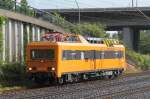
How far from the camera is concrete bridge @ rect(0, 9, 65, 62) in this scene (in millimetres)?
35438

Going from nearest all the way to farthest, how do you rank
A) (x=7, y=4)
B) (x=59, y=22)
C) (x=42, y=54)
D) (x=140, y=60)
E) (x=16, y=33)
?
(x=42, y=54), (x=7, y=4), (x=16, y=33), (x=59, y=22), (x=140, y=60)

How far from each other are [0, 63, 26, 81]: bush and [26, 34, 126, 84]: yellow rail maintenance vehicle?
1.31m

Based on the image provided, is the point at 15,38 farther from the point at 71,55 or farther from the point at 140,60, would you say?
the point at 140,60

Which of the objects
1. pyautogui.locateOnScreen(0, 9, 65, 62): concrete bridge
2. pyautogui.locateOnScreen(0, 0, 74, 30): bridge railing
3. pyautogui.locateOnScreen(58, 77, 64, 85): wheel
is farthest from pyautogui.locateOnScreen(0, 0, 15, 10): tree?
pyautogui.locateOnScreen(58, 77, 64, 85): wheel

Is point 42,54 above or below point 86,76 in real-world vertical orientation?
above

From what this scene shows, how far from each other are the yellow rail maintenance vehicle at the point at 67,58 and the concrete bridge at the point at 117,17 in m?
45.5

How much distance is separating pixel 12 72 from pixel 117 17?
180 feet

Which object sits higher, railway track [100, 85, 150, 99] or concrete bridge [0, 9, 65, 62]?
concrete bridge [0, 9, 65, 62]

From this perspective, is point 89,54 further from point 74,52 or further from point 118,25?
point 118,25

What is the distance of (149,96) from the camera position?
84.1ft

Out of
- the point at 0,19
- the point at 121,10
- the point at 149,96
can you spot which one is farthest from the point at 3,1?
the point at 121,10

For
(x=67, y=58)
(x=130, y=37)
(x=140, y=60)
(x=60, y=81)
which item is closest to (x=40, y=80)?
(x=60, y=81)

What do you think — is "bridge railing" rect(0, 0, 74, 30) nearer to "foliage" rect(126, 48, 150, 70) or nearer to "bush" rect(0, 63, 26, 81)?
"bush" rect(0, 63, 26, 81)

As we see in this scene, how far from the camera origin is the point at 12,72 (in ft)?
111
